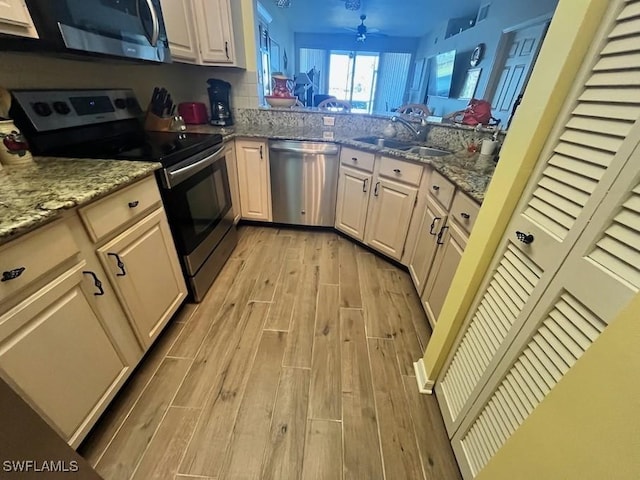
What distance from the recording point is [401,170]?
1.85 metres

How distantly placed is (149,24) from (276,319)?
1.80m

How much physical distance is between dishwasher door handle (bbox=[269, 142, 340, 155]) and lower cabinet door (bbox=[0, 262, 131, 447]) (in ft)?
5.48

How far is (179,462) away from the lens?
3.31ft

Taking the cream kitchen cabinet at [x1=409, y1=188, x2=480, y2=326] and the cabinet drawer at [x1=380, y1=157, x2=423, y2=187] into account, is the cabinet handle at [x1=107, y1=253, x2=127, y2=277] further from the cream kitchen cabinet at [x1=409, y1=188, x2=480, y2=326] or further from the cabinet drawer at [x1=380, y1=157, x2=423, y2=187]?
the cabinet drawer at [x1=380, y1=157, x2=423, y2=187]

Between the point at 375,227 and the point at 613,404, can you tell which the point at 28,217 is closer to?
the point at 613,404

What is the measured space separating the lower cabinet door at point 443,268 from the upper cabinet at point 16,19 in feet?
6.21

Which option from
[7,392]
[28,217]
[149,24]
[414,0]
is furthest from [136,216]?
[414,0]

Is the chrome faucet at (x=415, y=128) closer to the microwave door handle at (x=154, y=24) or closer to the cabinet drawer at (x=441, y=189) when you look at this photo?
the cabinet drawer at (x=441, y=189)

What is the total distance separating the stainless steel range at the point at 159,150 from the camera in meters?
1.26

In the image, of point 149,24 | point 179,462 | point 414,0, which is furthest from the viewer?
point 414,0

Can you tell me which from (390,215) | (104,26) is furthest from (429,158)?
(104,26)

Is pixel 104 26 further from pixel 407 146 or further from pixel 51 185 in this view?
pixel 407 146

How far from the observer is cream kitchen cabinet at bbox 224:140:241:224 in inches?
87.0
